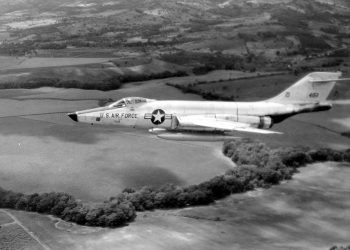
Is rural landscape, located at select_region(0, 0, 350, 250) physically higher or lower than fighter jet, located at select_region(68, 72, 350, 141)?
lower

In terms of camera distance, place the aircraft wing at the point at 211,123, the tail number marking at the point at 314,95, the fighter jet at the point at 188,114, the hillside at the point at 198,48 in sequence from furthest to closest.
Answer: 1. the hillside at the point at 198,48
2. the tail number marking at the point at 314,95
3. the fighter jet at the point at 188,114
4. the aircraft wing at the point at 211,123

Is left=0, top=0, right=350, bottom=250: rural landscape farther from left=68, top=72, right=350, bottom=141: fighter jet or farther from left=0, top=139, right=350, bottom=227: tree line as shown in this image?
left=68, top=72, right=350, bottom=141: fighter jet

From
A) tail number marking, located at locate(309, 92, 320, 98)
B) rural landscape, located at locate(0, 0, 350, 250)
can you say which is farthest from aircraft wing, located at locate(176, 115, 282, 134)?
rural landscape, located at locate(0, 0, 350, 250)

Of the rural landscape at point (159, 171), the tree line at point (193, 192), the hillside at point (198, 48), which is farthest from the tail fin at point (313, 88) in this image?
the hillside at point (198, 48)

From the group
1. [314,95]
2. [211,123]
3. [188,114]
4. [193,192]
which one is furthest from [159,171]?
[314,95]

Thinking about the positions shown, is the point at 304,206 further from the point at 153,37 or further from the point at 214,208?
the point at 153,37

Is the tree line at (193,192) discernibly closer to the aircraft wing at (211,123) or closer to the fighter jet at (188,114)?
the fighter jet at (188,114)

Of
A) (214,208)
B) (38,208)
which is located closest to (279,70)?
(214,208)
